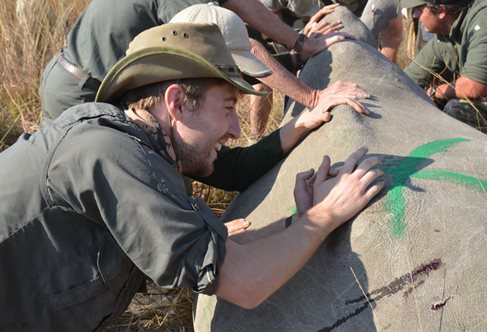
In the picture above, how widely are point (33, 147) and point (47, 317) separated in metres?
0.53

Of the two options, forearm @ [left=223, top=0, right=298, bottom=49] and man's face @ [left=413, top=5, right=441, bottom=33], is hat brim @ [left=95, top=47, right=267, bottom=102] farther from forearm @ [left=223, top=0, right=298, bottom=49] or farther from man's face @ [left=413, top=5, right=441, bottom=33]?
man's face @ [left=413, top=5, right=441, bottom=33]

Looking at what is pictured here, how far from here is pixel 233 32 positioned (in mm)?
2920

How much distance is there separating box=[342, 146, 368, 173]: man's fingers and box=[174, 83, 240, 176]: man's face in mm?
406

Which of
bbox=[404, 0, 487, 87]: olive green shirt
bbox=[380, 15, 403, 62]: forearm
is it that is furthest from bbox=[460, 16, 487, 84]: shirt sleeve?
bbox=[380, 15, 403, 62]: forearm

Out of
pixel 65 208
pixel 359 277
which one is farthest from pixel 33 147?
pixel 359 277

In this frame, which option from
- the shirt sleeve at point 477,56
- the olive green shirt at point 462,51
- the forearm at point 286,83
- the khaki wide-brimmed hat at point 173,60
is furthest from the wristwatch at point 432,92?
the khaki wide-brimmed hat at point 173,60

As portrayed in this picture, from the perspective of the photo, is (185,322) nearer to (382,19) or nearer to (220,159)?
(220,159)

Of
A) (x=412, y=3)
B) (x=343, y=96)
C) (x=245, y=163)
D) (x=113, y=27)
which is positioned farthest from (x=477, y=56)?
(x=113, y=27)

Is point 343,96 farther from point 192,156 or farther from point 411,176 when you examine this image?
point 192,156

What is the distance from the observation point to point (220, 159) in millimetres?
3121

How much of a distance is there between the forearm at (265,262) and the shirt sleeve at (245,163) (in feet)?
2.81

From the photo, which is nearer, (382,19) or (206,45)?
(206,45)

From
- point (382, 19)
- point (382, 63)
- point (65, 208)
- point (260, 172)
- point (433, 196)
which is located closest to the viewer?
point (65, 208)

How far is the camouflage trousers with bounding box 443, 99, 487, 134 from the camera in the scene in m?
4.75
